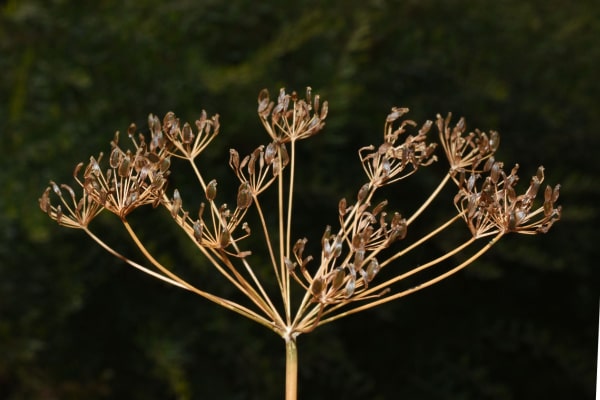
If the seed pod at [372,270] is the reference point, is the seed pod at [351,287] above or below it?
below

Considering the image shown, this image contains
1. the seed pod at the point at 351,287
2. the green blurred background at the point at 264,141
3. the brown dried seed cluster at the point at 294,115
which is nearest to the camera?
the seed pod at the point at 351,287

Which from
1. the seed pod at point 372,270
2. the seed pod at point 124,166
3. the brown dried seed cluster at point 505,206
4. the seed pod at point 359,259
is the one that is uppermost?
the seed pod at point 124,166

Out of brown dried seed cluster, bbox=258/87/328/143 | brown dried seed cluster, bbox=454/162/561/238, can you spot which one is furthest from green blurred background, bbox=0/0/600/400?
brown dried seed cluster, bbox=454/162/561/238

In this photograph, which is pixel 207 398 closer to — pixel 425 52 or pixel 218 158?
pixel 218 158

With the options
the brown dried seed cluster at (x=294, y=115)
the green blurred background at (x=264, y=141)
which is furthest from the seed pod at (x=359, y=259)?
the green blurred background at (x=264, y=141)

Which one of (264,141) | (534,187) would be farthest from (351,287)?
(264,141)

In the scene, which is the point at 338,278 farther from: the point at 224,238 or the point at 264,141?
the point at 264,141

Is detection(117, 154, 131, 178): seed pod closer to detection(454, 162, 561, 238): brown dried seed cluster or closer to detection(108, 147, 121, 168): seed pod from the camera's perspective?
detection(108, 147, 121, 168): seed pod

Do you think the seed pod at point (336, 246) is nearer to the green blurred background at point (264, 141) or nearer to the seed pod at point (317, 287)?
the seed pod at point (317, 287)
